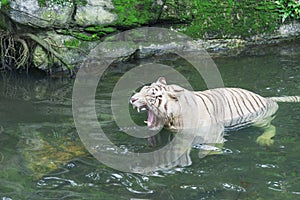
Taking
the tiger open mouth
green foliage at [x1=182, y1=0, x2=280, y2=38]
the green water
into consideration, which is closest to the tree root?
the green water

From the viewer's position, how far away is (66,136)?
646 centimetres

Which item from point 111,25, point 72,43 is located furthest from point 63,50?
point 111,25

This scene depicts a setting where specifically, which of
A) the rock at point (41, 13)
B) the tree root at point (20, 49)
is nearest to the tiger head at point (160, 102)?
the tree root at point (20, 49)

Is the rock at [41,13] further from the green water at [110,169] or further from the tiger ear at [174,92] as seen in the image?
the tiger ear at [174,92]

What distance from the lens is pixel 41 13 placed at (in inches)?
365

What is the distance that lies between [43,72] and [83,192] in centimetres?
480

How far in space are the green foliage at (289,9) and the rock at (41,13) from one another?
15.1 feet

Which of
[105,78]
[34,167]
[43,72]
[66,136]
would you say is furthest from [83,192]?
[43,72]

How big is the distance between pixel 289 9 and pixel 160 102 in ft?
20.3

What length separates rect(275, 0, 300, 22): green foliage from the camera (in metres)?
11.1

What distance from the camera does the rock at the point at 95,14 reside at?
381 inches

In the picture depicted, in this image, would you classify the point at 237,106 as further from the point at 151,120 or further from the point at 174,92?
the point at 151,120

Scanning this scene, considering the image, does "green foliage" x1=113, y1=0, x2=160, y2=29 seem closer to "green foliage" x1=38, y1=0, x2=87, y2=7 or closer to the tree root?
"green foliage" x1=38, y1=0, x2=87, y2=7

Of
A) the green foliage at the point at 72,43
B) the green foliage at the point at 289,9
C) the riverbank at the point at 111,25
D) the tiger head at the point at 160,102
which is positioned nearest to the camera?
the tiger head at the point at 160,102
